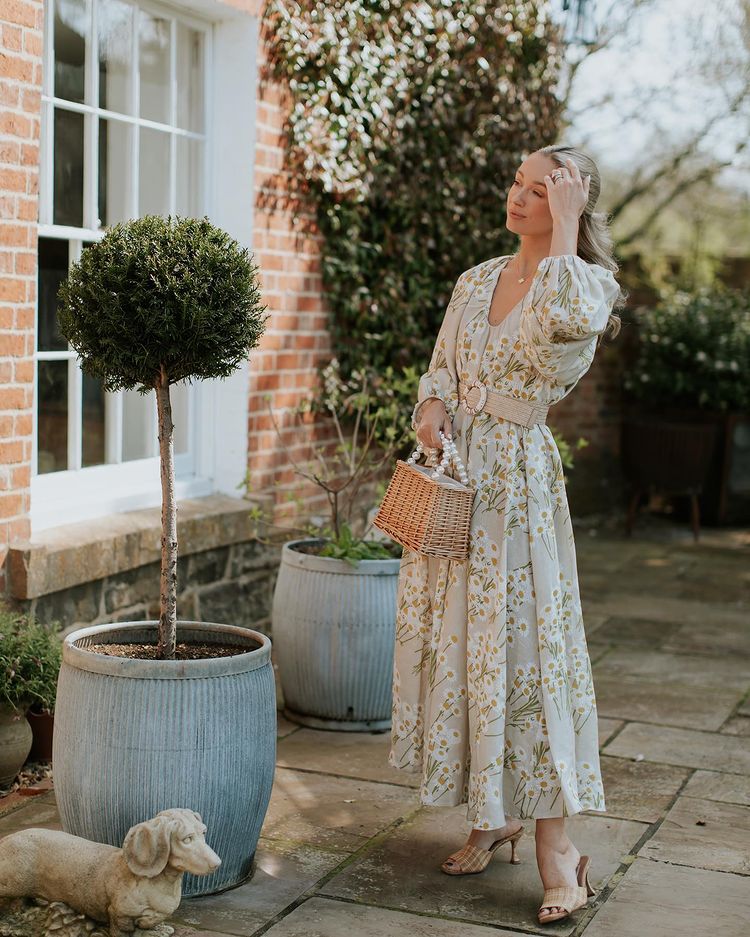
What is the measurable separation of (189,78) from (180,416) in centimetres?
136

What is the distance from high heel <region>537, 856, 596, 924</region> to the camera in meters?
3.11

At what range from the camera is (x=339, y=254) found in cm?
590

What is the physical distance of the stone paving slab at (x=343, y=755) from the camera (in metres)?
4.21

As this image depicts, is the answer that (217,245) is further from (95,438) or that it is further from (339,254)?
(339,254)

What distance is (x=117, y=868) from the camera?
2.89 m

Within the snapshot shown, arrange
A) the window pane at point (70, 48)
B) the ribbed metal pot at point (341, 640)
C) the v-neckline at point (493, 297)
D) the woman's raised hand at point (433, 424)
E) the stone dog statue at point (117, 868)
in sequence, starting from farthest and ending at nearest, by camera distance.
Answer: the ribbed metal pot at point (341, 640) < the window pane at point (70, 48) < the woman's raised hand at point (433, 424) < the v-neckline at point (493, 297) < the stone dog statue at point (117, 868)

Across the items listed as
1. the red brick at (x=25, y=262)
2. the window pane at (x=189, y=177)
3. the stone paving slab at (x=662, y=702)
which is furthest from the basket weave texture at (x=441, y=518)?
the window pane at (x=189, y=177)

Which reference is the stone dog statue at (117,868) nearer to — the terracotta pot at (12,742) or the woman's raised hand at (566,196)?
the terracotta pot at (12,742)

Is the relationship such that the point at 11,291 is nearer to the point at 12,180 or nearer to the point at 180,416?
the point at 12,180

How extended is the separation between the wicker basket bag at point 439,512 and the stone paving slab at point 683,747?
1.65 metres

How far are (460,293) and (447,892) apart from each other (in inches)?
61.1

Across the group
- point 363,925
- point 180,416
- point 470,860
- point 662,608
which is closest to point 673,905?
point 470,860

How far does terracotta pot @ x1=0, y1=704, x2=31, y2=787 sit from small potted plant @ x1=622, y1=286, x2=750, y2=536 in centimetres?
610

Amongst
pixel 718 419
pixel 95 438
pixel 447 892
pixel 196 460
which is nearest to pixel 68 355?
pixel 95 438
